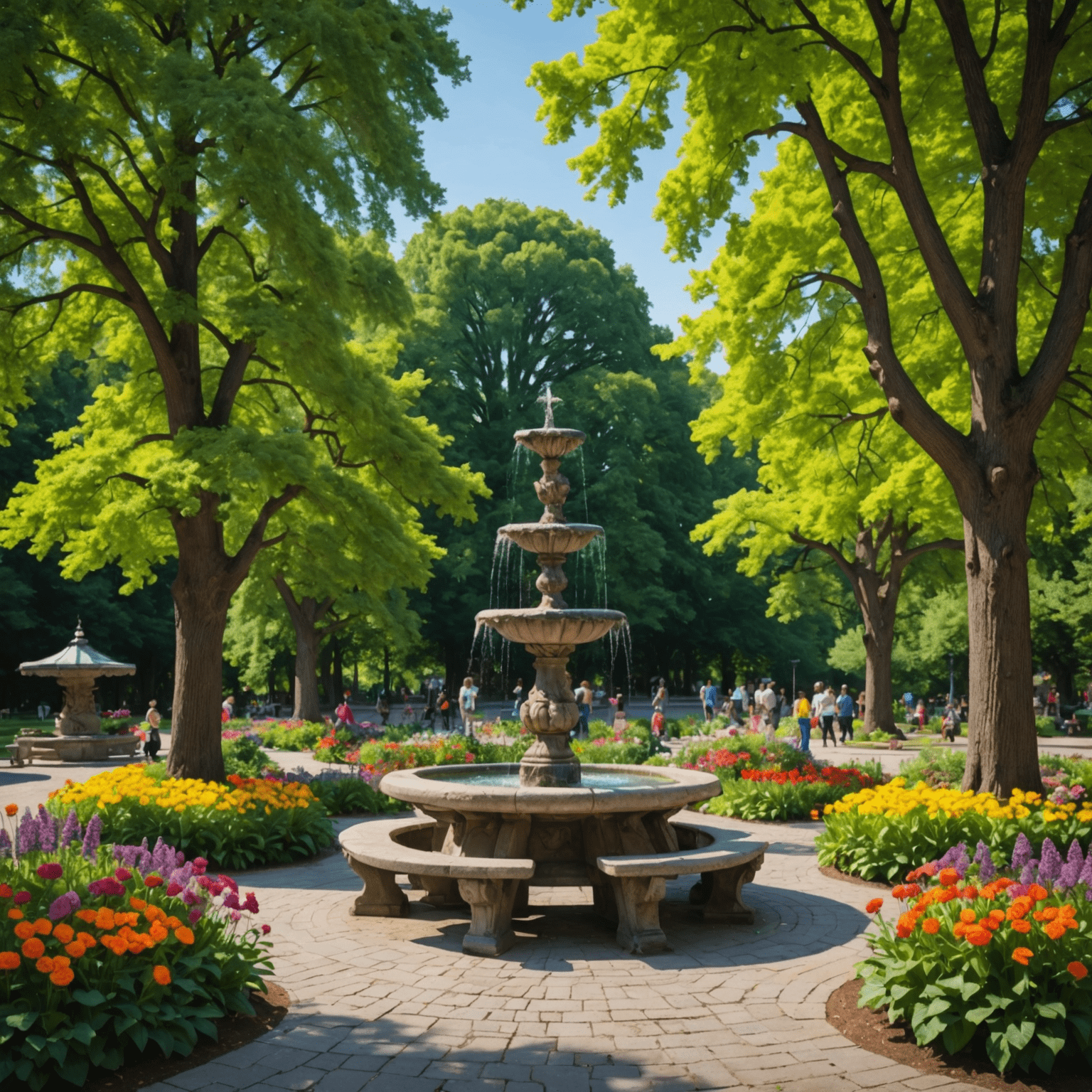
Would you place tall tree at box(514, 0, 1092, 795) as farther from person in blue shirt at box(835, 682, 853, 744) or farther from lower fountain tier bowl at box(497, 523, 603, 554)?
person in blue shirt at box(835, 682, 853, 744)

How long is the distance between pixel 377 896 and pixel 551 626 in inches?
105

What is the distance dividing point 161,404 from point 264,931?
37.1 feet

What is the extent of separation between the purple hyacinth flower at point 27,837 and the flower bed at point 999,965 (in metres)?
4.73

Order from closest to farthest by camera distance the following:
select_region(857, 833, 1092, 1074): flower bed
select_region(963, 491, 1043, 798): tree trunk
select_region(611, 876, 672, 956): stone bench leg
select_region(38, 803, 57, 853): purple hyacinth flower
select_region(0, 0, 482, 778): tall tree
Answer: select_region(857, 833, 1092, 1074): flower bed, select_region(38, 803, 57, 853): purple hyacinth flower, select_region(611, 876, 672, 956): stone bench leg, select_region(963, 491, 1043, 798): tree trunk, select_region(0, 0, 482, 778): tall tree

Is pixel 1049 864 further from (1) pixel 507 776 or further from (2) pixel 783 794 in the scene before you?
(2) pixel 783 794

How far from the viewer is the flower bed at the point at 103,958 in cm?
429

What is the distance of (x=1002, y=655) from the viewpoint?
9.14 metres

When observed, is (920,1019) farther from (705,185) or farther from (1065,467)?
(1065,467)

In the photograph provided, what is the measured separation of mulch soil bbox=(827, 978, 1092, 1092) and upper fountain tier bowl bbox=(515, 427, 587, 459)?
5163 mm

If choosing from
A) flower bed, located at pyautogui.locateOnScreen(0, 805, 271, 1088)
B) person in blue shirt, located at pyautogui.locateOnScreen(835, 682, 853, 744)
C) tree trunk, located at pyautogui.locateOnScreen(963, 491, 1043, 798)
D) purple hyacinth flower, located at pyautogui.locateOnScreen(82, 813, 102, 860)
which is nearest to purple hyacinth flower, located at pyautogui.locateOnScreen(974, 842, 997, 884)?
tree trunk, located at pyautogui.locateOnScreen(963, 491, 1043, 798)

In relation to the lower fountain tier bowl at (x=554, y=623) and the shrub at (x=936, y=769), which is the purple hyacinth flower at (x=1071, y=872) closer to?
the lower fountain tier bowl at (x=554, y=623)

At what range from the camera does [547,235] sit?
4003cm

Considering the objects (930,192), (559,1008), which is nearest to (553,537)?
(559,1008)

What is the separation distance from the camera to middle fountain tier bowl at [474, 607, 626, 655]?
7.88m
